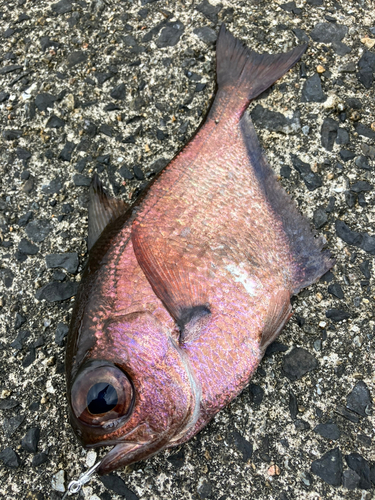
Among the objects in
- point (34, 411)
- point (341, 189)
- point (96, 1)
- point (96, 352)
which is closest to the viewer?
point (96, 352)

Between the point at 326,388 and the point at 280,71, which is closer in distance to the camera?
the point at 326,388

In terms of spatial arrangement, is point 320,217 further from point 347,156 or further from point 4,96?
point 4,96

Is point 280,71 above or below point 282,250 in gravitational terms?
above

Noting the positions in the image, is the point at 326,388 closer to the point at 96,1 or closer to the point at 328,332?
the point at 328,332

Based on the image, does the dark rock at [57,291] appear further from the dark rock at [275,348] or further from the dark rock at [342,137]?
the dark rock at [342,137]

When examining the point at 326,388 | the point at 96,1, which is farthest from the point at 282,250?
the point at 96,1

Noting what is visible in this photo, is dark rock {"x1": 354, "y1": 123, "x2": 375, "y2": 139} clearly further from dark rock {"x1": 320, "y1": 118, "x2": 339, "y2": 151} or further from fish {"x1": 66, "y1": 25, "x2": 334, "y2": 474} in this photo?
fish {"x1": 66, "y1": 25, "x2": 334, "y2": 474}

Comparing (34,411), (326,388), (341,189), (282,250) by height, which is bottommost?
(34,411)
